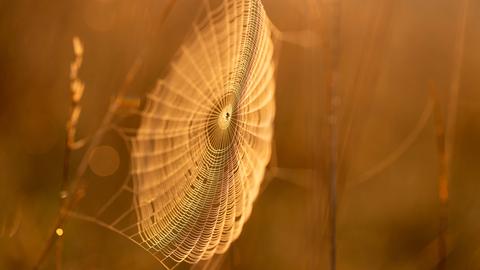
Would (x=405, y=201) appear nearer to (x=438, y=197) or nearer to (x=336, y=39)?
(x=438, y=197)

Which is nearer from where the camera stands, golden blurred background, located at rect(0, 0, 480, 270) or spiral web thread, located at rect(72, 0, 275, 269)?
spiral web thread, located at rect(72, 0, 275, 269)

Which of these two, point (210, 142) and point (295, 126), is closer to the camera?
point (210, 142)

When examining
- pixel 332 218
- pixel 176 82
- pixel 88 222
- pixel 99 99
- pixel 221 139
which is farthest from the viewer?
pixel 99 99

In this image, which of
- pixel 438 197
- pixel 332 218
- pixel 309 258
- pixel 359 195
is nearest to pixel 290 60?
pixel 359 195

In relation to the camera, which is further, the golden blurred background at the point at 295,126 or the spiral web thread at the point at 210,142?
the golden blurred background at the point at 295,126
